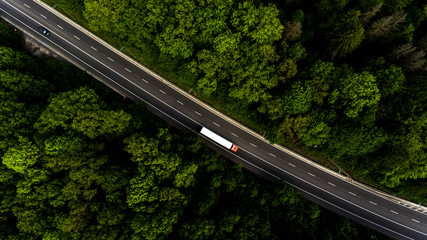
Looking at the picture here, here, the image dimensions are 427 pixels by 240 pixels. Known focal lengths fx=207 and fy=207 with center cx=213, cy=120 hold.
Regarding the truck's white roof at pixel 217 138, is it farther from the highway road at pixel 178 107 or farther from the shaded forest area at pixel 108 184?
the shaded forest area at pixel 108 184

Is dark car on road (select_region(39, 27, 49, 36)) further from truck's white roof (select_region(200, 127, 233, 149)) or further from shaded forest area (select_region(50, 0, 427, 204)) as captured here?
truck's white roof (select_region(200, 127, 233, 149))

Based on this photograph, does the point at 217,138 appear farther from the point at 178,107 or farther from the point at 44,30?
the point at 44,30

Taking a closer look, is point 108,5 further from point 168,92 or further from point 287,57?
point 287,57

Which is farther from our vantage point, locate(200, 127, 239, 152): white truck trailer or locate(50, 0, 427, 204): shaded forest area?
locate(200, 127, 239, 152): white truck trailer

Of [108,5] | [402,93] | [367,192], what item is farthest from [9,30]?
[367,192]

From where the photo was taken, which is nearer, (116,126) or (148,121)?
(116,126)

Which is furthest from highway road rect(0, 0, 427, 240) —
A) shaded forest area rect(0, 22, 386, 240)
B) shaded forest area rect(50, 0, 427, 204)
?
shaded forest area rect(0, 22, 386, 240)

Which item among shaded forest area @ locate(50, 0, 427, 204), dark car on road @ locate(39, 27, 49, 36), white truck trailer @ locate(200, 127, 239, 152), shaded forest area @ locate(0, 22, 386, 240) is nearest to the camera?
shaded forest area @ locate(0, 22, 386, 240)
